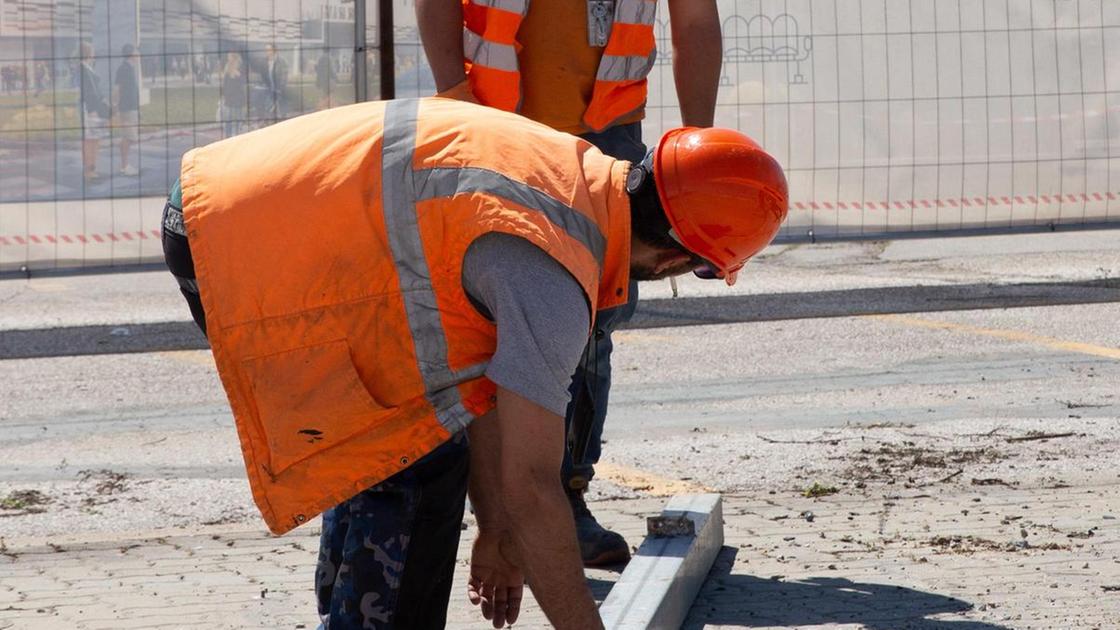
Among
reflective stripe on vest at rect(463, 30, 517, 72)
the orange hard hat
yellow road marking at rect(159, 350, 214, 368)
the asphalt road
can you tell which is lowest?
yellow road marking at rect(159, 350, 214, 368)

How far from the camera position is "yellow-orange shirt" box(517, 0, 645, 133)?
464cm

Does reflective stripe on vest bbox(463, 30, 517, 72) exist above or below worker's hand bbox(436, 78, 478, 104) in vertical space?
above

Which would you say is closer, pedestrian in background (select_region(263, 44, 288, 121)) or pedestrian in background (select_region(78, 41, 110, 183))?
pedestrian in background (select_region(78, 41, 110, 183))

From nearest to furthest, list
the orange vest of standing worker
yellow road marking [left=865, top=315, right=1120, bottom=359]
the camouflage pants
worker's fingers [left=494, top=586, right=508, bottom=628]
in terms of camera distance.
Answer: the orange vest of standing worker, the camouflage pants, worker's fingers [left=494, top=586, right=508, bottom=628], yellow road marking [left=865, top=315, right=1120, bottom=359]

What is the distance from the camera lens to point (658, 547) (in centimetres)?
421

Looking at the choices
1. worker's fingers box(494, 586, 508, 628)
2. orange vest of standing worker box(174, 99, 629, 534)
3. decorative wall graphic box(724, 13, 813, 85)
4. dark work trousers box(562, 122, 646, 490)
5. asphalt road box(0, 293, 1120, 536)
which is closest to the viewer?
orange vest of standing worker box(174, 99, 629, 534)

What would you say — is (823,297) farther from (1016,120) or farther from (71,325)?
(71,325)

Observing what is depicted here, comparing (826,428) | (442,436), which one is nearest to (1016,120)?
(826,428)

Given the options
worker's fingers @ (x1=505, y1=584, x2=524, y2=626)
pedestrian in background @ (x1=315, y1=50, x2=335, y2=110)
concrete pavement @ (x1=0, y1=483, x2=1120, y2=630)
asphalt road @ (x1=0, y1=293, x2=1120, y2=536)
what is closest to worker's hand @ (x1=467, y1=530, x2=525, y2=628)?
worker's fingers @ (x1=505, y1=584, x2=524, y2=626)

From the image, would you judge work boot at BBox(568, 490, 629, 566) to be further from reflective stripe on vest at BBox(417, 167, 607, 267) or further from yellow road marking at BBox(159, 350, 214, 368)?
yellow road marking at BBox(159, 350, 214, 368)

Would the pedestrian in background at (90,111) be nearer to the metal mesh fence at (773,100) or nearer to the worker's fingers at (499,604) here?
the metal mesh fence at (773,100)

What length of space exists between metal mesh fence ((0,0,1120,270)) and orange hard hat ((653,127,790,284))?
7.37 meters

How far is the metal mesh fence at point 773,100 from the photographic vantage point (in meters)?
10.2

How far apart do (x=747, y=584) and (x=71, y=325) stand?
5.33 m
